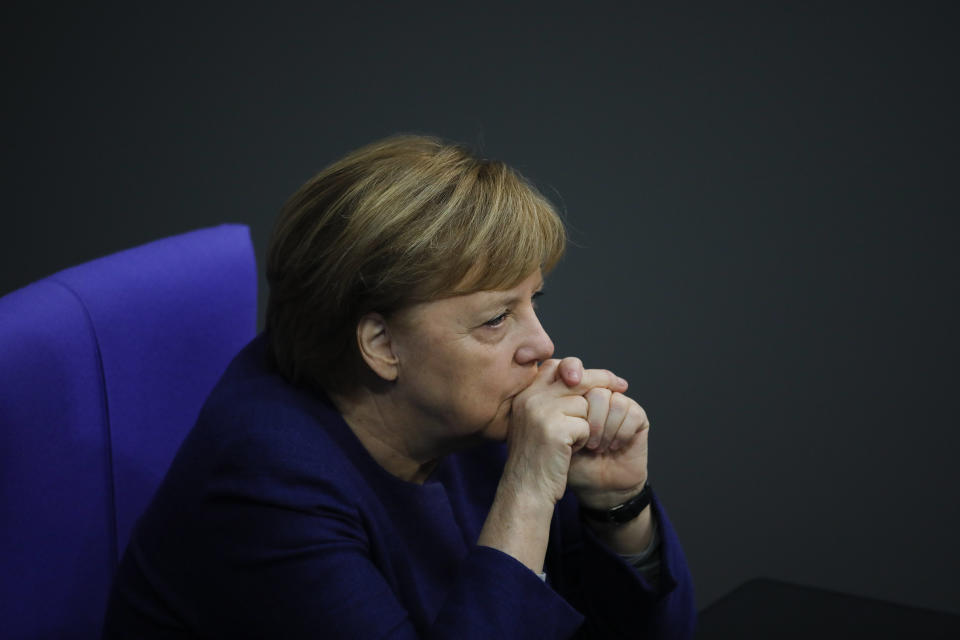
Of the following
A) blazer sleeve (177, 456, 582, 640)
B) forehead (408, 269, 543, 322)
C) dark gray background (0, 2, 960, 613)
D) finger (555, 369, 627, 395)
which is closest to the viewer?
blazer sleeve (177, 456, 582, 640)

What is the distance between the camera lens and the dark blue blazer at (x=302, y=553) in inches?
42.7

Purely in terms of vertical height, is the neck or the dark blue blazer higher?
the neck

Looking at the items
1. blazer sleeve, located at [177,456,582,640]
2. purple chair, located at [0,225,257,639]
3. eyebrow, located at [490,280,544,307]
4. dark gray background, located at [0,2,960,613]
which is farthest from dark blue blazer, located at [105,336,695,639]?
dark gray background, located at [0,2,960,613]

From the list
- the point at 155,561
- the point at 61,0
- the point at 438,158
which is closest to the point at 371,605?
the point at 155,561

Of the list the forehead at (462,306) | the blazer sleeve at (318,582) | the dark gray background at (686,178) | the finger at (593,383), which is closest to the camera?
the blazer sleeve at (318,582)

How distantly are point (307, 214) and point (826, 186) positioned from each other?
1.18 metres

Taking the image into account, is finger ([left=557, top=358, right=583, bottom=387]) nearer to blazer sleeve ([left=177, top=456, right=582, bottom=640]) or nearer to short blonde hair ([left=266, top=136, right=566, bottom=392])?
short blonde hair ([left=266, top=136, right=566, bottom=392])

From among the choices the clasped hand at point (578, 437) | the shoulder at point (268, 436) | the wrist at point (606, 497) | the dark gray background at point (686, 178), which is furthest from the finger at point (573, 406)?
the dark gray background at point (686, 178)

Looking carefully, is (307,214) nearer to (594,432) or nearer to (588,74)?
(594,432)

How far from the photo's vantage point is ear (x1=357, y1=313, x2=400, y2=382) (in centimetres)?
122

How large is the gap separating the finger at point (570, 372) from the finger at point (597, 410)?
27 millimetres

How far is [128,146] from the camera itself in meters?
2.40

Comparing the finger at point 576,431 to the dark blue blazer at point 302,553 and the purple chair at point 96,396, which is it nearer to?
the dark blue blazer at point 302,553

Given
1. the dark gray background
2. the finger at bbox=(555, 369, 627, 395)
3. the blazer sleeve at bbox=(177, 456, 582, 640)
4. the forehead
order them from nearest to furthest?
the blazer sleeve at bbox=(177, 456, 582, 640) → the forehead → the finger at bbox=(555, 369, 627, 395) → the dark gray background
